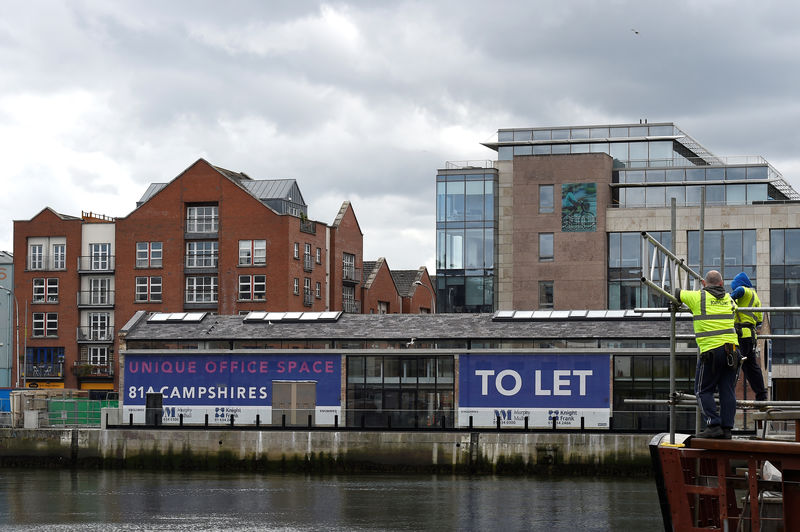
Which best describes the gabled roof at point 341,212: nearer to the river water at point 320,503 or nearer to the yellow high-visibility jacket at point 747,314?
the river water at point 320,503

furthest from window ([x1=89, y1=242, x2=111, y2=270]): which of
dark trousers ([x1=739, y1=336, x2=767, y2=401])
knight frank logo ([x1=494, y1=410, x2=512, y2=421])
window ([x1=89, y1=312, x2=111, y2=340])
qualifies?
dark trousers ([x1=739, y1=336, x2=767, y2=401])

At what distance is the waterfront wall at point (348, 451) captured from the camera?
48469 mm

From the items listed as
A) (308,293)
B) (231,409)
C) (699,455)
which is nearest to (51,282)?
(308,293)

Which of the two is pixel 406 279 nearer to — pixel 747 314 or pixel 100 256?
pixel 100 256

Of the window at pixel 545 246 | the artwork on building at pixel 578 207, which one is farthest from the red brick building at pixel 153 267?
the artwork on building at pixel 578 207

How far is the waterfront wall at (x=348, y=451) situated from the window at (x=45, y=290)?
112 feet

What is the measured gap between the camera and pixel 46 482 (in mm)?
47781

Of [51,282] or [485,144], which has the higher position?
[485,144]

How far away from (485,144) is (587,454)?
4504 centimetres

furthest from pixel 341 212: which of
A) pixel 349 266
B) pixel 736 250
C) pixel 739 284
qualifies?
pixel 739 284

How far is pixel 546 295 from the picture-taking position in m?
80.9

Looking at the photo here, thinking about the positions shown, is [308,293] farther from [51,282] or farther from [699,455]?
[699,455]

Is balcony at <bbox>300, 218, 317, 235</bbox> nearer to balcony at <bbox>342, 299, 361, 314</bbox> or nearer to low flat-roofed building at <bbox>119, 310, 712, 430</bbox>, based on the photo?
balcony at <bbox>342, 299, 361, 314</bbox>

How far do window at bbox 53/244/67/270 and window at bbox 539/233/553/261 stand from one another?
3344cm
